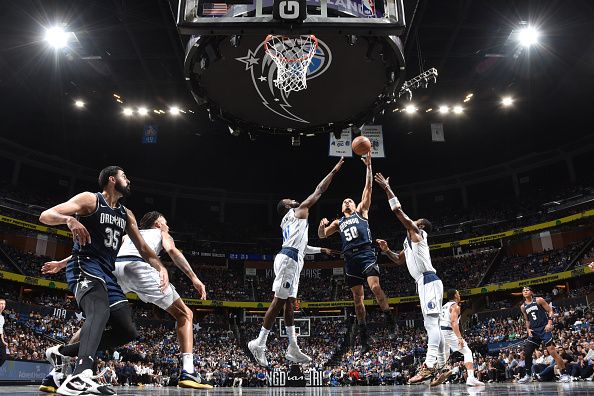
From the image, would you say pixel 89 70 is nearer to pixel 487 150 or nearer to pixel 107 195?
pixel 107 195

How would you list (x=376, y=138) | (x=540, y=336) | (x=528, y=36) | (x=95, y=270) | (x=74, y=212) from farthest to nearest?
(x=376, y=138)
(x=528, y=36)
(x=540, y=336)
(x=95, y=270)
(x=74, y=212)

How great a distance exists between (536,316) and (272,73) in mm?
7933

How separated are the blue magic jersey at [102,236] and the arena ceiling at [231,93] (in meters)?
6.56

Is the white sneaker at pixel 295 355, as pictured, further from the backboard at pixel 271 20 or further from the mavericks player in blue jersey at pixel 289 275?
the backboard at pixel 271 20

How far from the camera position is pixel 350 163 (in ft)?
104

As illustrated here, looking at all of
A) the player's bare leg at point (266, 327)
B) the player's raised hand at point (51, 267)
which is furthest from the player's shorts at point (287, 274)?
the player's raised hand at point (51, 267)

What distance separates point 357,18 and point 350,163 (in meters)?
25.3

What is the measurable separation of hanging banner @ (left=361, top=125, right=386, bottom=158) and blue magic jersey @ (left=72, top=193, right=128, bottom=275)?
1648 cm

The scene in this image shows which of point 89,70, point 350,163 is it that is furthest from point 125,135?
point 350,163

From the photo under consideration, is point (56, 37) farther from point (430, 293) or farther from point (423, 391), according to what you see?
point (423, 391)

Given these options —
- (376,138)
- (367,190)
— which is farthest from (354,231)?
(376,138)

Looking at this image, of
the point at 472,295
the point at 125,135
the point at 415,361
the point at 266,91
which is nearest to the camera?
the point at 266,91

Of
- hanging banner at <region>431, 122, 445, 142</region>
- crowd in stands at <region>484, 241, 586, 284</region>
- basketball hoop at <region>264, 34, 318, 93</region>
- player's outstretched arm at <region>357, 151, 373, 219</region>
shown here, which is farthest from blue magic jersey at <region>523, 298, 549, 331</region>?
crowd in stands at <region>484, 241, 586, 284</region>

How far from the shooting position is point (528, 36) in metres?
17.4
